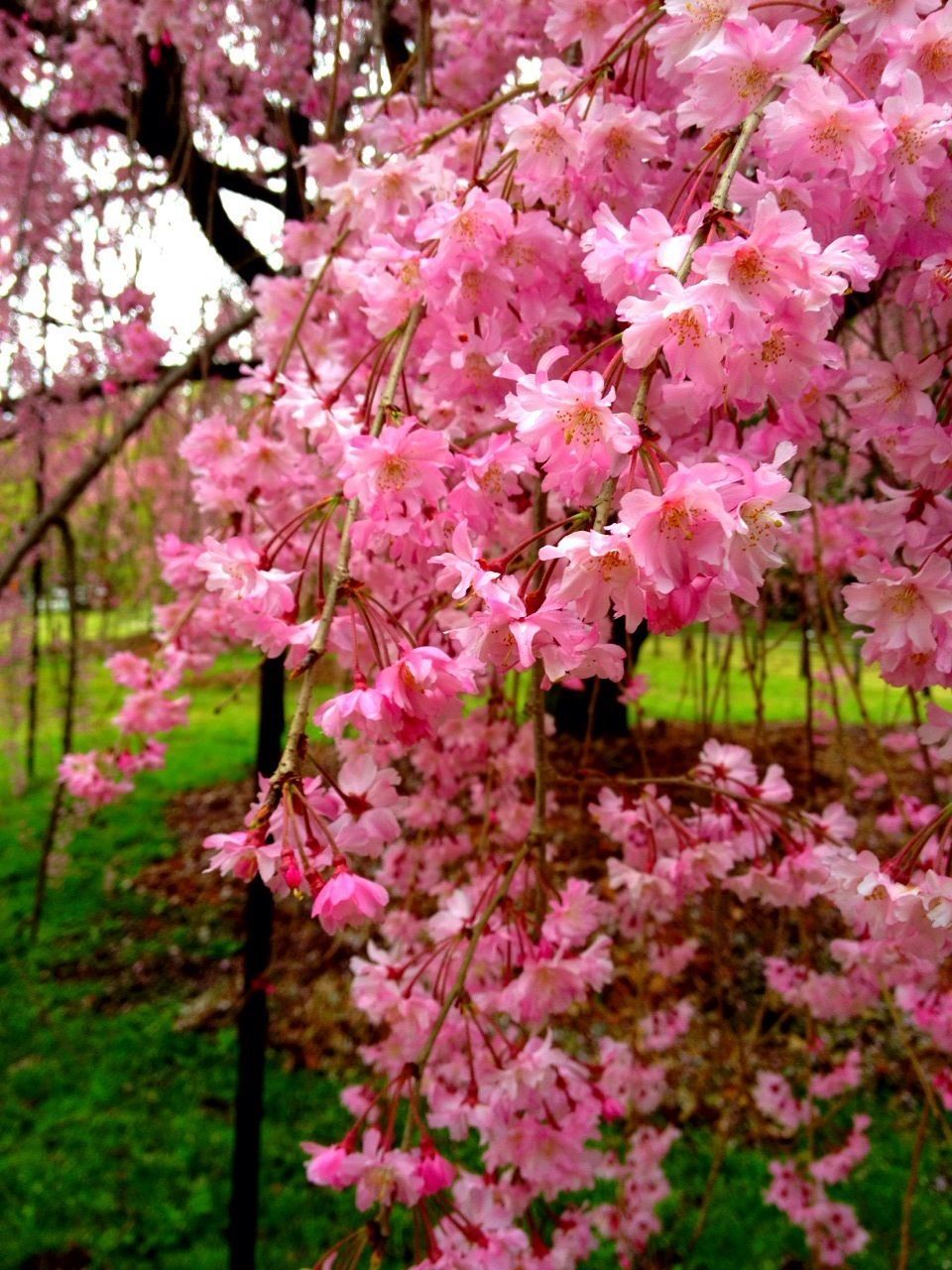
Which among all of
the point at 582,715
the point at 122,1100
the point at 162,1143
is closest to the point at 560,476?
the point at 162,1143

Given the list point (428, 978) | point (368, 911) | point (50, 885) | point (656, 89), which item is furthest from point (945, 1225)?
point (50, 885)

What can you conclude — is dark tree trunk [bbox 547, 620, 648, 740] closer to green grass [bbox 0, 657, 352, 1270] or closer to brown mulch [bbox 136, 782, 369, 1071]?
brown mulch [bbox 136, 782, 369, 1071]

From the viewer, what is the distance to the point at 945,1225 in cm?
282

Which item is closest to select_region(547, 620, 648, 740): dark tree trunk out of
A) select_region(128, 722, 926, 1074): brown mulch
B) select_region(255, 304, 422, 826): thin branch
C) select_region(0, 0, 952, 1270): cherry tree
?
select_region(128, 722, 926, 1074): brown mulch

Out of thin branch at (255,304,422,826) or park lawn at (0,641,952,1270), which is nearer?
thin branch at (255,304,422,826)

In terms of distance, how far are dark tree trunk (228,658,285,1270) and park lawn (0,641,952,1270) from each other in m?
0.53

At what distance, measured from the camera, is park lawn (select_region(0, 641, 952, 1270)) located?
9.04 feet

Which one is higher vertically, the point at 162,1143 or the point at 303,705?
the point at 303,705

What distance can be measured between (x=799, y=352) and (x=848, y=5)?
1.13 ft

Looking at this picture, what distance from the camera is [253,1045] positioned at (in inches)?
82.3

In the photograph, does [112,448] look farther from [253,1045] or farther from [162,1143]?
[162,1143]

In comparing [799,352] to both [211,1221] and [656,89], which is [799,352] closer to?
[656,89]

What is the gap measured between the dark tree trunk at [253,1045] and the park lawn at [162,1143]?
0.53 metres

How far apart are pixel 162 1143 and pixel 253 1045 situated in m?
1.57
